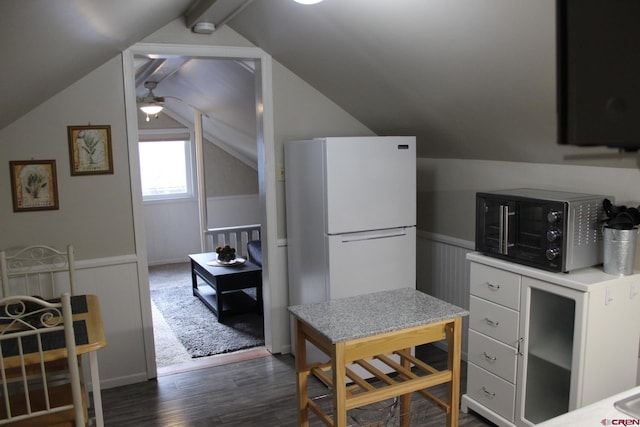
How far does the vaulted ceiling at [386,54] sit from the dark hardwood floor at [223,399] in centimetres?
165

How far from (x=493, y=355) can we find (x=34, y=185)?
2820 millimetres

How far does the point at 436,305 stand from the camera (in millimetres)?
2322

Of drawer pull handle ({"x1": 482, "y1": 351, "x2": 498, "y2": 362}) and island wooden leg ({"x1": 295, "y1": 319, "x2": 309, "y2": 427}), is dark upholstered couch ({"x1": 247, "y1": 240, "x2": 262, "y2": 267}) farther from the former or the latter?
island wooden leg ({"x1": 295, "y1": 319, "x2": 309, "y2": 427})

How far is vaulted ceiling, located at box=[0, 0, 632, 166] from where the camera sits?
195 centimetres

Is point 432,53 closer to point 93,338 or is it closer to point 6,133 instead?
point 93,338

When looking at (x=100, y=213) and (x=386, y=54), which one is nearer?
(x=386, y=54)

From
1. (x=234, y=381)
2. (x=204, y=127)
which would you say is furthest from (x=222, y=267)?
(x=204, y=127)

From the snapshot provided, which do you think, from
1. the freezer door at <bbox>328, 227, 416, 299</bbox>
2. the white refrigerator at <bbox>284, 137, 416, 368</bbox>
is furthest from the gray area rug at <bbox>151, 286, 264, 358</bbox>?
the freezer door at <bbox>328, 227, 416, 299</bbox>

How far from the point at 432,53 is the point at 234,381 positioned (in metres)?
2.42

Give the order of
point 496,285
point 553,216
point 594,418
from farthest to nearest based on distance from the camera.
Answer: point 496,285 < point 553,216 < point 594,418

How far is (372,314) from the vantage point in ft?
7.32

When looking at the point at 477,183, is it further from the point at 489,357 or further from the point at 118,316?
the point at 118,316

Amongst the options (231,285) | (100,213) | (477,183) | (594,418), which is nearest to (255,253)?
(231,285)

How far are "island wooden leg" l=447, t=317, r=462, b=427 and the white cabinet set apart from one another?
0.54 m
